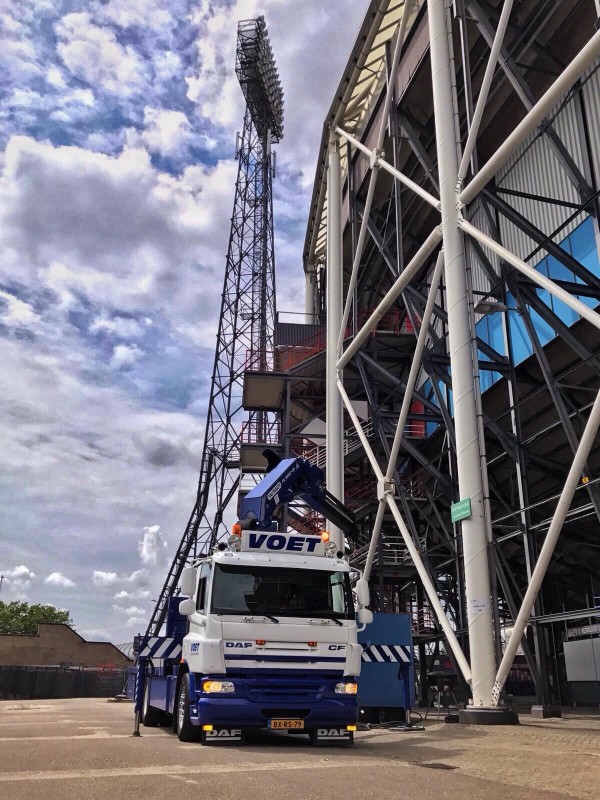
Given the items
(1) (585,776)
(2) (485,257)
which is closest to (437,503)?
(2) (485,257)

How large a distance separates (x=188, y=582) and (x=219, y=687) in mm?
1555

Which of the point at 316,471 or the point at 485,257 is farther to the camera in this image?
the point at 485,257

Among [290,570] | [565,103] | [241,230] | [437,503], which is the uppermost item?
[241,230]

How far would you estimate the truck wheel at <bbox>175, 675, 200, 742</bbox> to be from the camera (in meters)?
9.49

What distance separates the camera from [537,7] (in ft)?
57.6

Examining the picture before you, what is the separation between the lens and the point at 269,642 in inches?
360

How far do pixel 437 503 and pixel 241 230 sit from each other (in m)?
26.8

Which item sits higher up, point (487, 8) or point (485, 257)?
point (487, 8)

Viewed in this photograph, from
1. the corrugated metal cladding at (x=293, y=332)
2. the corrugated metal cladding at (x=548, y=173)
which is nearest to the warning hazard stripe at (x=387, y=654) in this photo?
the corrugated metal cladding at (x=548, y=173)

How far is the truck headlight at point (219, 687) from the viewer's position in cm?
895

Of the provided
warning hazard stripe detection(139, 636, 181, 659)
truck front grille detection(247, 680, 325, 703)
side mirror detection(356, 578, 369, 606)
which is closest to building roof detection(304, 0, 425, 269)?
side mirror detection(356, 578, 369, 606)

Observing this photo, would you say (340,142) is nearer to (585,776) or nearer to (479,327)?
(479,327)

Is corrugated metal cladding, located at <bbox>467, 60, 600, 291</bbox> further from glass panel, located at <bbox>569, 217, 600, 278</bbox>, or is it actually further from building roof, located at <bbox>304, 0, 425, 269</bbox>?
building roof, located at <bbox>304, 0, 425, 269</bbox>

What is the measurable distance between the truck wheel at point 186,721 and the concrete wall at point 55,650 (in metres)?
48.5
